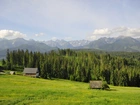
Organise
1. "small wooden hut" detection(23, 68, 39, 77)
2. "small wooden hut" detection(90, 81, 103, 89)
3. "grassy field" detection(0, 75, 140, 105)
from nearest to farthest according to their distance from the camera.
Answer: "grassy field" detection(0, 75, 140, 105)
"small wooden hut" detection(90, 81, 103, 89)
"small wooden hut" detection(23, 68, 39, 77)

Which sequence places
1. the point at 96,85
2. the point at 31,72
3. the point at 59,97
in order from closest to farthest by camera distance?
the point at 59,97 < the point at 96,85 < the point at 31,72

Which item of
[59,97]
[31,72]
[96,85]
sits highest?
[31,72]

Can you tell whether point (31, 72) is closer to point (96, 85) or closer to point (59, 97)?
point (96, 85)

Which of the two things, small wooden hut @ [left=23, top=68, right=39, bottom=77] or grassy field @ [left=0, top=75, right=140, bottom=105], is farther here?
small wooden hut @ [left=23, top=68, right=39, bottom=77]

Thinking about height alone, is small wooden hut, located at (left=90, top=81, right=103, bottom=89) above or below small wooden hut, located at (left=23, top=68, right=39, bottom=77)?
below

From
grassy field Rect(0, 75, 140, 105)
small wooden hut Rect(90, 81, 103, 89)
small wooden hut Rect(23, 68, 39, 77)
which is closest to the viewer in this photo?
grassy field Rect(0, 75, 140, 105)

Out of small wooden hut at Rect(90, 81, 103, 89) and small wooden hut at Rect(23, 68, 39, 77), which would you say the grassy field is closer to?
small wooden hut at Rect(90, 81, 103, 89)

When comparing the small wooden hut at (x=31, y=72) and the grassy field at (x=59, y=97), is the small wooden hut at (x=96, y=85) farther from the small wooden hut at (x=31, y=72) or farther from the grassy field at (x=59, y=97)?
the small wooden hut at (x=31, y=72)

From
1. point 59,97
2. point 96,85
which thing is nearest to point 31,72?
point 96,85

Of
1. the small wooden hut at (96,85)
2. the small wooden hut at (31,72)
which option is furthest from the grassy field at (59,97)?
the small wooden hut at (31,72)

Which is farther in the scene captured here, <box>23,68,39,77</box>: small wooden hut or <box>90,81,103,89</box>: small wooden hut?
<box>23,68,39,77</box>: small wooden hut

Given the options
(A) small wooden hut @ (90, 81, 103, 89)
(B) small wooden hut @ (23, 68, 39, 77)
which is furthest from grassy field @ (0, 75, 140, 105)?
(B) small wooden hut @ (23, 68, 39, 77)

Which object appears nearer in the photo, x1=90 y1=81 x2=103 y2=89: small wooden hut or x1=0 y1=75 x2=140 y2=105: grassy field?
x1=0 y1=75 x2=140 y2=105: grassy field

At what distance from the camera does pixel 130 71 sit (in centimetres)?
13562
